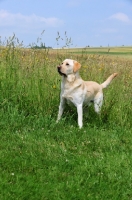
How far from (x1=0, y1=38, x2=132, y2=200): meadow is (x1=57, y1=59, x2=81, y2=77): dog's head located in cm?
75

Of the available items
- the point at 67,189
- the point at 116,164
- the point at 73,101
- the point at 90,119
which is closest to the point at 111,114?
the point at 90,119

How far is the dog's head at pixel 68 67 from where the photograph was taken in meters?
5.44

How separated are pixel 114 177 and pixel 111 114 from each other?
2279 millimetres

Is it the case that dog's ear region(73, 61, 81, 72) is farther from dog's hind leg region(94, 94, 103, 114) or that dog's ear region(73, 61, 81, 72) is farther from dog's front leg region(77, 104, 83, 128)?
dog's hind leg region(94, 94, 103, 114)

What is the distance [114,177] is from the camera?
3.80 metres

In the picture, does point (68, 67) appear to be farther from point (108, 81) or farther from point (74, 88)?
point (108, 81)

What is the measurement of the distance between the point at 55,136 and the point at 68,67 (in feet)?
4.10

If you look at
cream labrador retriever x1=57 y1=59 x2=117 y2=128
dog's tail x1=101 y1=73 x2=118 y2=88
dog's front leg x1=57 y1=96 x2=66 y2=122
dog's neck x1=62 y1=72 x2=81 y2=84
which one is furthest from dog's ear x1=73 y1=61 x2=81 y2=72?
dog's tail x1=101 y1=73 x2=118 y2=88

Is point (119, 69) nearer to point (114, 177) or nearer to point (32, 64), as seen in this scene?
point (32, 64)

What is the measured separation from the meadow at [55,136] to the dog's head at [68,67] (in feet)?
2.47

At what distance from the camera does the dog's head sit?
5.44 metres

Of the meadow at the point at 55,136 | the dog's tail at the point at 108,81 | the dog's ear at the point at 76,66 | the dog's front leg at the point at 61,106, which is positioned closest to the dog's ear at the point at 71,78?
the dog's ear at the point at 76,66

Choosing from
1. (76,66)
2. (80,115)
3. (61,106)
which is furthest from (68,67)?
(80,115)

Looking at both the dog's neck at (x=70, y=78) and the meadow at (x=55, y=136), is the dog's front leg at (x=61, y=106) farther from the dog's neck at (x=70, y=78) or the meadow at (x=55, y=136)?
the dog's neck at (x=70, y=78)
